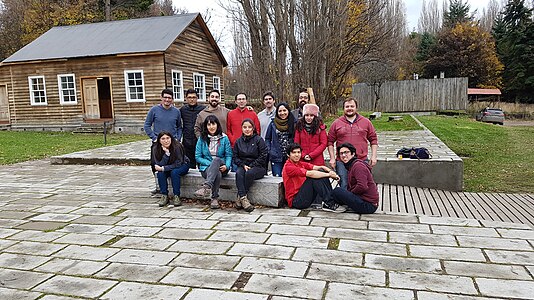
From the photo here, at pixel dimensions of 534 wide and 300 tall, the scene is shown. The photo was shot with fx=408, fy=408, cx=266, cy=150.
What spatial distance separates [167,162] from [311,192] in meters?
1.99

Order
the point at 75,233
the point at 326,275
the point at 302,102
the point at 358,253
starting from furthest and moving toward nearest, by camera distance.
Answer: the point at 302,102 → the point at 75,233 → the point at 358,253 → the point at 326,275

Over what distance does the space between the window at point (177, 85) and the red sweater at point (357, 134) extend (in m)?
13.7

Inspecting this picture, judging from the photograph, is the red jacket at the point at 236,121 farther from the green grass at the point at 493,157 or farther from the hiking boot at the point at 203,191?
the green grass at the point at 493,157

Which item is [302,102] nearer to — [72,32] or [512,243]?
[512,243]

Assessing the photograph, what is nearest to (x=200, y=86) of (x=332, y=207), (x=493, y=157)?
(x=493, y=157)

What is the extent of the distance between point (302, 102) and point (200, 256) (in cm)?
299

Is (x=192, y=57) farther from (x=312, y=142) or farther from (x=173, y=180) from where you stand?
(x=312, y=142)

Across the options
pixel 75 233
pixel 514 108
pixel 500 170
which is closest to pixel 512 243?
pixel 75 233

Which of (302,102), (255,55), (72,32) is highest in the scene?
(72,32)

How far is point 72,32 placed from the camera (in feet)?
69.3

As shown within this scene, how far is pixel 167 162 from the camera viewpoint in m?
5.53

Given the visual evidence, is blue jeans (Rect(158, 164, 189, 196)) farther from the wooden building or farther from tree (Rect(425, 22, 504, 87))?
tree (Rect(425, 22, 504, 87))

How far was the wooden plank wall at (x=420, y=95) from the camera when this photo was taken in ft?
89.5

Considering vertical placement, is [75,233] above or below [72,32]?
below
